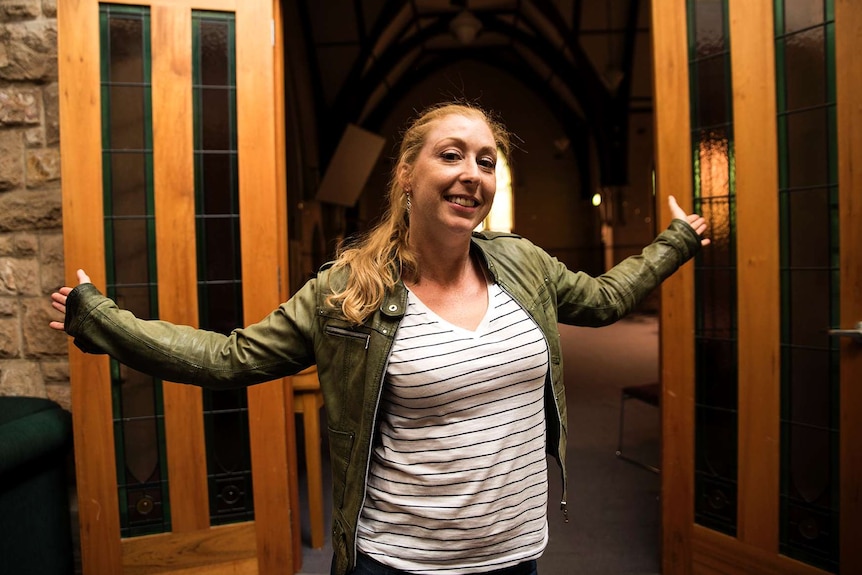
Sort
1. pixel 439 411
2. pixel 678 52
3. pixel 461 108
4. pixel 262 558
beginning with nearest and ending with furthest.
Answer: pixel 439 411
pixel 461 108
pixel 678 52
pixel 262 558

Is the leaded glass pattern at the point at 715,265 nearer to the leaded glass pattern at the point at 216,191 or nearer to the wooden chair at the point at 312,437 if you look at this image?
the wooden chair at the point at 312,437

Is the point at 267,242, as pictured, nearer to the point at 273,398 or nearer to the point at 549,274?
the point at 273,398

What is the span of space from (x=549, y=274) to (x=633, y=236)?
1300cm

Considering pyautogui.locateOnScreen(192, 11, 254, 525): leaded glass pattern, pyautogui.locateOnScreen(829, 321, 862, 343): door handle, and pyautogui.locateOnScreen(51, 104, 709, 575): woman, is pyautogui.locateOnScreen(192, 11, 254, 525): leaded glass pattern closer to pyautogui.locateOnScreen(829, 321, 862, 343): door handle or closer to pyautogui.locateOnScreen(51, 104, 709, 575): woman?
pyautogui.locateOnScreen(51, 104, 709, 575): woman

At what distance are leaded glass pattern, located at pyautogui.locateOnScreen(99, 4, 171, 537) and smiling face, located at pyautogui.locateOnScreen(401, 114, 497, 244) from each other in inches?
54.6

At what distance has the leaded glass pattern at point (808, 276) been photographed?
1.96 meters

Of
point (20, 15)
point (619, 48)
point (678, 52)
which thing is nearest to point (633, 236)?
point (619, 48)

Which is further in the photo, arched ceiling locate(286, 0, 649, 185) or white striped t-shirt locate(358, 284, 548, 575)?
arched ceiling locate(286, 0, 649, 185)

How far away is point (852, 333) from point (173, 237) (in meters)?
2.30

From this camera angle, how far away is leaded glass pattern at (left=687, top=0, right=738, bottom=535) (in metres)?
2.14

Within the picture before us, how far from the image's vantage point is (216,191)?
89.7 inches

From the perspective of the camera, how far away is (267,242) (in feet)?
7.50

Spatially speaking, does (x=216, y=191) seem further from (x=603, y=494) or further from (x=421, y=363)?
(x=603, y=494)

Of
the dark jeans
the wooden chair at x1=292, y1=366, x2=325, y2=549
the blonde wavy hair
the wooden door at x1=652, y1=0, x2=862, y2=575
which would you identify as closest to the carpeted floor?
the wooden chair at x1=292, y1=366, x2=325, y2=549
